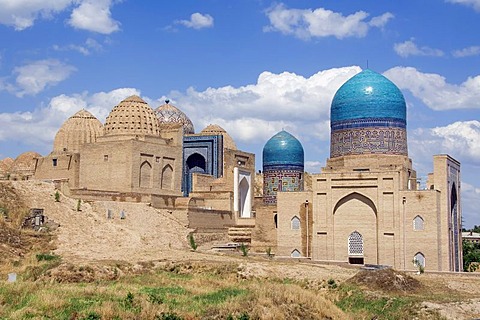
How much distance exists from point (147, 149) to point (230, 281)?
13997 millimetres

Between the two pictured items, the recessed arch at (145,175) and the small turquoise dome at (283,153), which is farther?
the small turquoise dome at (283,153)

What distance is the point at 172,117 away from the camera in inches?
1459

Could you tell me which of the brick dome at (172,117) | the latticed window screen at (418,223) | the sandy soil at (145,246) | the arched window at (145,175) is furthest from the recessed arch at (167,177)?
the latticed window screen at (418,223)

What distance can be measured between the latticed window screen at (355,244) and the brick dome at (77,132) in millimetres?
14295

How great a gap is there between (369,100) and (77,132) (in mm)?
14413

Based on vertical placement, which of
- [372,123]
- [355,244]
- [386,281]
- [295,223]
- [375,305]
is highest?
[372,123]

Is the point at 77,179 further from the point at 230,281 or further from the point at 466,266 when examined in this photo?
the point at 466,266

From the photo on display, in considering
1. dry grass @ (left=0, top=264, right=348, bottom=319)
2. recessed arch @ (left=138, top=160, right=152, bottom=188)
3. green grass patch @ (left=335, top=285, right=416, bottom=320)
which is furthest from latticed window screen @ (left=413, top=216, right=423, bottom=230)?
recessed arch @ (left=138, top=160, right=152, bottom=188)

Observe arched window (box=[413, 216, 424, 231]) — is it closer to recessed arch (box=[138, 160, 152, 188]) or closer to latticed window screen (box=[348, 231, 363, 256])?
latticed window screen (box=[348, 231, 363, 256])

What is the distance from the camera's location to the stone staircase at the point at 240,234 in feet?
91.1

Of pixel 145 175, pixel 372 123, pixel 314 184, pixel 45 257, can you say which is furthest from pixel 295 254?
pixel 45 257

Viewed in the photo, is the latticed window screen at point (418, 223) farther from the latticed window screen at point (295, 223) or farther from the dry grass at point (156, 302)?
the dry grass at point (156, 302)

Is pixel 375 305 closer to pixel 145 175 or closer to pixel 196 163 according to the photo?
pixel 145 175

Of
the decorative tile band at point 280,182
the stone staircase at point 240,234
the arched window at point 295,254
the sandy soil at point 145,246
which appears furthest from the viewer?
the decorative tile band at point 280,182
